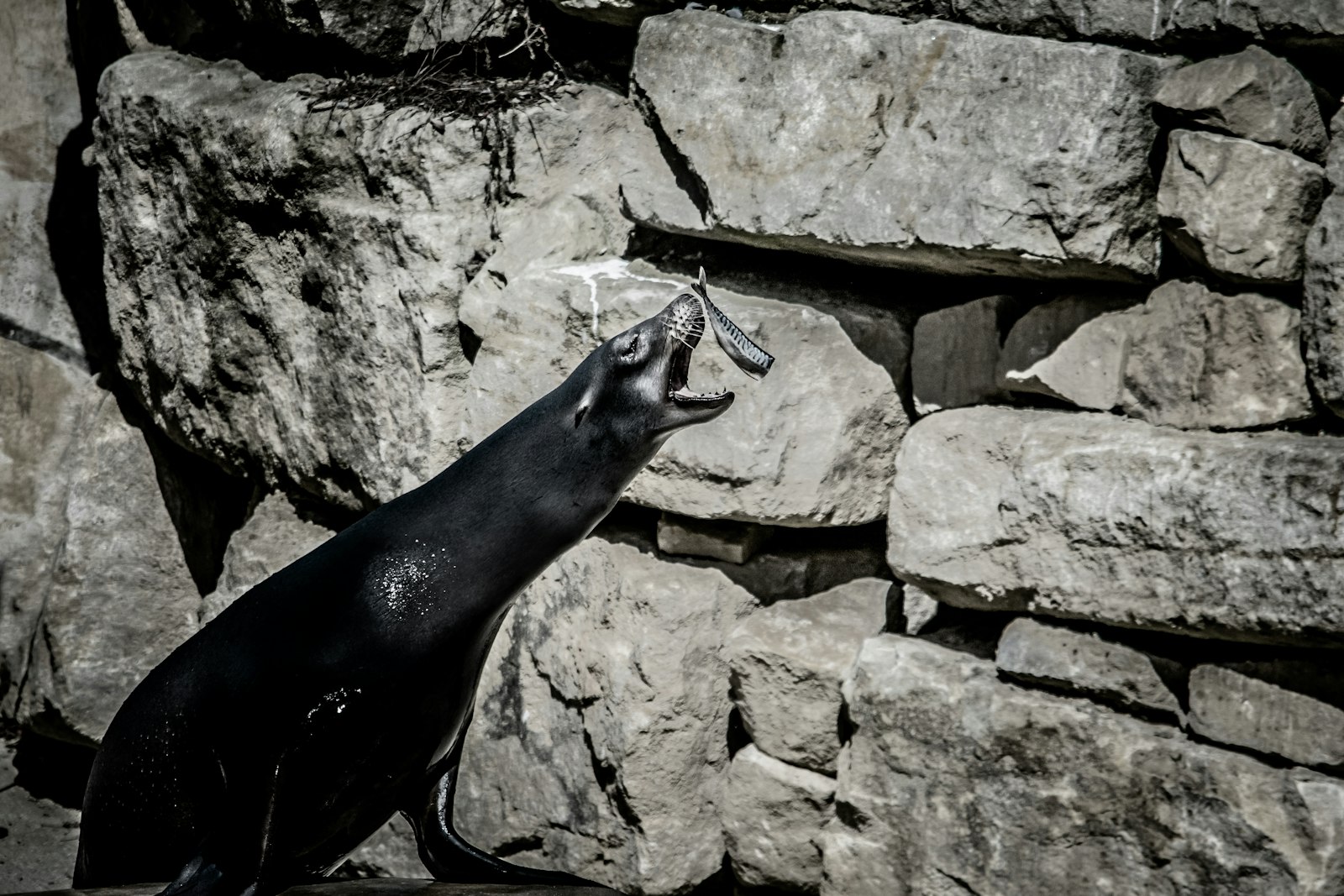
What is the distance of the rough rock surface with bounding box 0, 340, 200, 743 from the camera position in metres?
4.93

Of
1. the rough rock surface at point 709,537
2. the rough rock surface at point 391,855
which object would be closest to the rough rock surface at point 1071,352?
the rough rock surface at point 709,537

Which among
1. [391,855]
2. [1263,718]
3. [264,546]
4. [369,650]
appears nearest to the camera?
[369,650]

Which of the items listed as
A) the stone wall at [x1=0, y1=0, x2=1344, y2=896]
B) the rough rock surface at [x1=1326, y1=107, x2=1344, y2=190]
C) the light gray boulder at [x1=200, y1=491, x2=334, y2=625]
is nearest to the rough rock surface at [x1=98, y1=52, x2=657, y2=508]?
the stone wall at [x1=0, y1=0, x2=1344, y2=896]

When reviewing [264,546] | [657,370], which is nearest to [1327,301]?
[657,370]

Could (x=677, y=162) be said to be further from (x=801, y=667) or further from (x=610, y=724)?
(x=610, y=724)

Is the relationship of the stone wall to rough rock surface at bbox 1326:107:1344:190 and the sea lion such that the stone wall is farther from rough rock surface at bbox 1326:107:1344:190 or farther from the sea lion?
the sea lion

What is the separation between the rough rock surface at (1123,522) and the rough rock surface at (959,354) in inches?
2.6

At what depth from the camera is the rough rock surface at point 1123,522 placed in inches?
112

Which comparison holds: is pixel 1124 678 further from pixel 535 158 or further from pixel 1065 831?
pixel 535 158

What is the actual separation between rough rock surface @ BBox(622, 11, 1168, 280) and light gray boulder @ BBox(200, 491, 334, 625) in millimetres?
1477

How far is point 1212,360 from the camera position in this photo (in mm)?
3070

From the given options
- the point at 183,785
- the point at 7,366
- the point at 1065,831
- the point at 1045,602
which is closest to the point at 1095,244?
the point at 1045,602

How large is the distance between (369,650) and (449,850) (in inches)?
21.2

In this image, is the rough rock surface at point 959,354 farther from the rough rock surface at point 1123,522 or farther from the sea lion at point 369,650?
the sea lion at point 369,650
